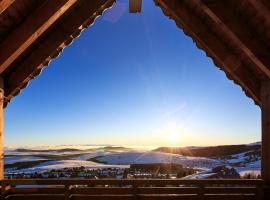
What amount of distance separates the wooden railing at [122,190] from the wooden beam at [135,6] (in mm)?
3111

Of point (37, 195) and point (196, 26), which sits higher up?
point (196, 26)

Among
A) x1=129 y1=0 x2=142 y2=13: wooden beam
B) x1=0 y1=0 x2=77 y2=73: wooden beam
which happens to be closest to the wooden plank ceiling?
x1=0 y1=0 x2=77 y2=73: wooden beam

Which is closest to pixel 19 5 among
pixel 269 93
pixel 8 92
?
pixel 8 92

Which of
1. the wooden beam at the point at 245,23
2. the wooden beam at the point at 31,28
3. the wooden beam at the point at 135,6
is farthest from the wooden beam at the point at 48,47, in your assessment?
the wooden beam at the point at 245,23

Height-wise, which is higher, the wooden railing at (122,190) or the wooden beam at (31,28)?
the wooden beam at (31,28)

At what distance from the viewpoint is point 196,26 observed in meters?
6.01

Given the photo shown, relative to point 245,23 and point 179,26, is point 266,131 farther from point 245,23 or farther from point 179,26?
point 179,26

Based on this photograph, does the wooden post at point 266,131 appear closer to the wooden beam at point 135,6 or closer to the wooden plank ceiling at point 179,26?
the wooden plank ceiling at point 179,26

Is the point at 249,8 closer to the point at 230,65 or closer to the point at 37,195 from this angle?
the point at 230,65

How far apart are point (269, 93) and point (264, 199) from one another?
6.48ft

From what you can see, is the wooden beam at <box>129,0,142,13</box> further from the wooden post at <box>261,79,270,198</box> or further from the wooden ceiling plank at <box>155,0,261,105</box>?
the wooden post at <box>261,79,270,198</box>

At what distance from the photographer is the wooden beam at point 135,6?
5492 millimetres

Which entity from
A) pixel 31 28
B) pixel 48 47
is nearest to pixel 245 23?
pixel 31 28

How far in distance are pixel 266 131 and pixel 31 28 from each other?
416 centimetres
